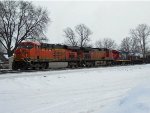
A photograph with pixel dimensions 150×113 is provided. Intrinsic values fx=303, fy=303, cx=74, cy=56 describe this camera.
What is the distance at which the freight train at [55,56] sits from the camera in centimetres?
2930

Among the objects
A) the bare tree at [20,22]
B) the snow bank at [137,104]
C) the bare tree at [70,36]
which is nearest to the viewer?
the snow bank at [137,104]

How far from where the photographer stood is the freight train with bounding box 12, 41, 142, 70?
29297mm

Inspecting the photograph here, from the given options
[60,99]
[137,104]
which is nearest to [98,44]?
[60,99]

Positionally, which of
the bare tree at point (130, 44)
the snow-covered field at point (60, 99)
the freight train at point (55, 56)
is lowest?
the snow-covered field at point (60, 99)

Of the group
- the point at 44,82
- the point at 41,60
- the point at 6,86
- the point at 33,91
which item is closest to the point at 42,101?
the point at 33,91

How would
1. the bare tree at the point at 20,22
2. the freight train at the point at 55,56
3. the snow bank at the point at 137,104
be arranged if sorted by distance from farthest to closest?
the bare tree at the point at 20,22
the freight train at the point at 55,56
the snow bank at the point at 137,104

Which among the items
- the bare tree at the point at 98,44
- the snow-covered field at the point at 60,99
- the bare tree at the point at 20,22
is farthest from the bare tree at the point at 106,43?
the snow-covered field at the point at 60,99

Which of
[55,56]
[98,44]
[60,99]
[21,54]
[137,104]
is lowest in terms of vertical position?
[60,99]

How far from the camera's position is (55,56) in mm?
33094

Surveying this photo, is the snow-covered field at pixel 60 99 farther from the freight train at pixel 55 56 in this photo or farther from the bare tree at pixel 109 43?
the bare tree at pixel 109 43

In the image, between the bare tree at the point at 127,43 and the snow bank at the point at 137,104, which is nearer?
the snow bank at the point at 137,104

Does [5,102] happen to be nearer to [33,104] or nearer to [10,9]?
[33,104]

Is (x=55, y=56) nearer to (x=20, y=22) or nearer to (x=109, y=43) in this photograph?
(x=20, y=22)

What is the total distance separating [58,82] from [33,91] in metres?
3.72
